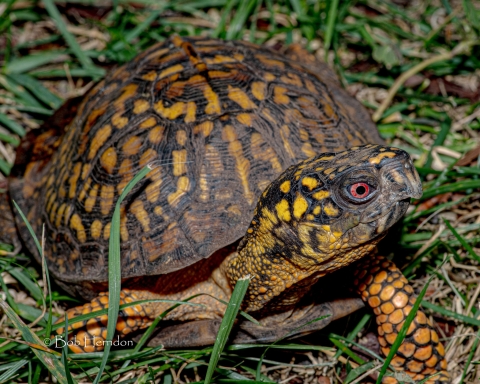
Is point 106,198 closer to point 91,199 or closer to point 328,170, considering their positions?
point 91,199

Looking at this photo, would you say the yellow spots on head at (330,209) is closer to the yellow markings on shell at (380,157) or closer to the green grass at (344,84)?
the yellow markings on shell at (380,157)

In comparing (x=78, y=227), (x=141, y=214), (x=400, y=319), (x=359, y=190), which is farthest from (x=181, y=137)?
(x=400, y=319)

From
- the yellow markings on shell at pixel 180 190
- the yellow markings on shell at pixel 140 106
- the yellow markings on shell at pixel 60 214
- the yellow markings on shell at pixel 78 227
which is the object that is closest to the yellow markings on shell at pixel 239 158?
the yellow markings on shell at pixel 180 190

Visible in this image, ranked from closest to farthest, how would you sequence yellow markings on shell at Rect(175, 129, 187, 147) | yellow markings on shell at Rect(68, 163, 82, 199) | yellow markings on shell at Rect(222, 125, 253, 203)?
yellow markings on shell at Rect(222, 125, 253, 203) → yellow markings on shell at Rect(175, 129, 187, 147) → yellow markings on shell at Rect(68, 163, 82, 199)

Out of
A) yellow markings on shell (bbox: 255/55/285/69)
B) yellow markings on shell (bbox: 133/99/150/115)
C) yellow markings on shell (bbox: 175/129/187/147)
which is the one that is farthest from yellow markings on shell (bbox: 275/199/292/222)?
yellow markings on shell (bbox: 255/55/285/69)

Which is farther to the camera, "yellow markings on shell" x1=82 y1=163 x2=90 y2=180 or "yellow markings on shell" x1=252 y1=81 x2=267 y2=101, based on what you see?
"yellow markings on shell" x1=82 y1=163 x2=90 y2=180

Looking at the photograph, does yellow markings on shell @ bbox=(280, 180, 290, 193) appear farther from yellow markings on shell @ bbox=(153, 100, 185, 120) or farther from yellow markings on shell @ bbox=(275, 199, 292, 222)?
yellow markings on shell @ bbox=(153, 100, 185, 120)

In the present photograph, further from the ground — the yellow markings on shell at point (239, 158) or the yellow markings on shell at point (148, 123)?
the yellow markings on shell at point (148, 123)
